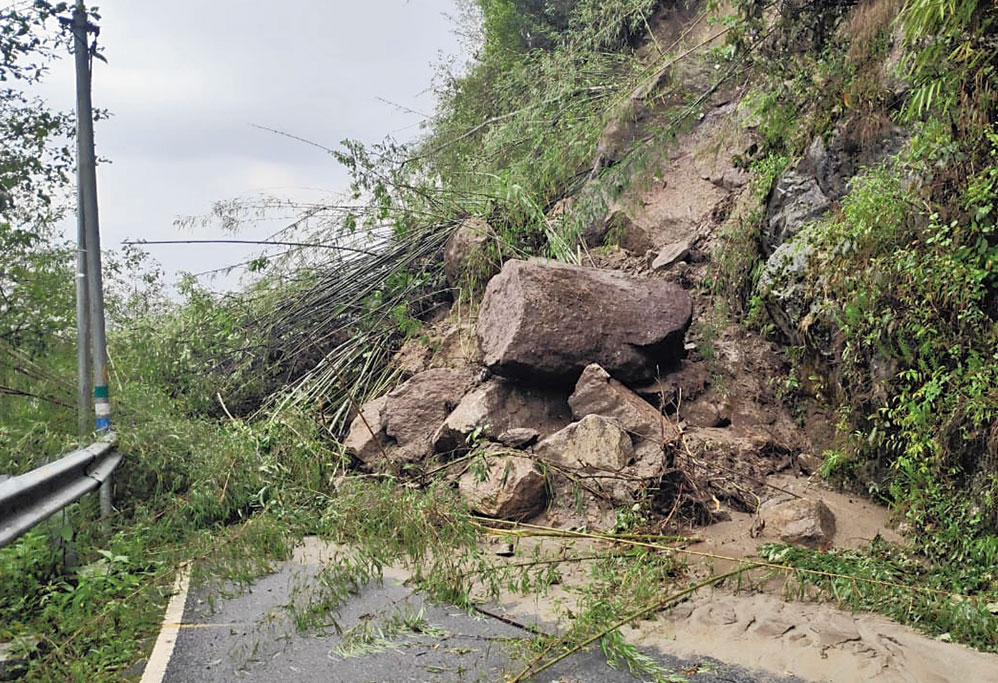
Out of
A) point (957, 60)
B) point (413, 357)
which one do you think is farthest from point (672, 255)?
point (957, 60)

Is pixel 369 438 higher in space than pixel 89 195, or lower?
lower

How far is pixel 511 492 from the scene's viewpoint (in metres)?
7.02

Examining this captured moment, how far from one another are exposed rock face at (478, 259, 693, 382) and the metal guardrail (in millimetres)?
3826

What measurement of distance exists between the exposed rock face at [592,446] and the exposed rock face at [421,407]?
165cm

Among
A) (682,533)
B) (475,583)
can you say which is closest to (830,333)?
(682,533)

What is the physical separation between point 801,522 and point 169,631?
14.1 feet

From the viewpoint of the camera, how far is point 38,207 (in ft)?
22.5

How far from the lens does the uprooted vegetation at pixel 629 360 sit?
573cm

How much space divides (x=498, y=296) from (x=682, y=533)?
129 inches

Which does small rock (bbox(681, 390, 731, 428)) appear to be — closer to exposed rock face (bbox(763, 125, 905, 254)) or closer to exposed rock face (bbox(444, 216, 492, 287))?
exposed rock face (bbox(763, 125, 905, 254))

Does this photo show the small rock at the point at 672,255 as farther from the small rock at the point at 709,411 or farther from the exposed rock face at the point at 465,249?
the exposed rock face at the point at 465,249

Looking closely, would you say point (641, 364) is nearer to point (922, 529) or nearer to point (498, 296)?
point (498, 296)

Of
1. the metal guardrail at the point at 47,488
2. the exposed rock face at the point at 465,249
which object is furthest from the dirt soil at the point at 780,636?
the exposed rock face at the point at 465,249

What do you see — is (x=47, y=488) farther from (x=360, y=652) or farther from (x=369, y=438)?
(x=369, y=438)
